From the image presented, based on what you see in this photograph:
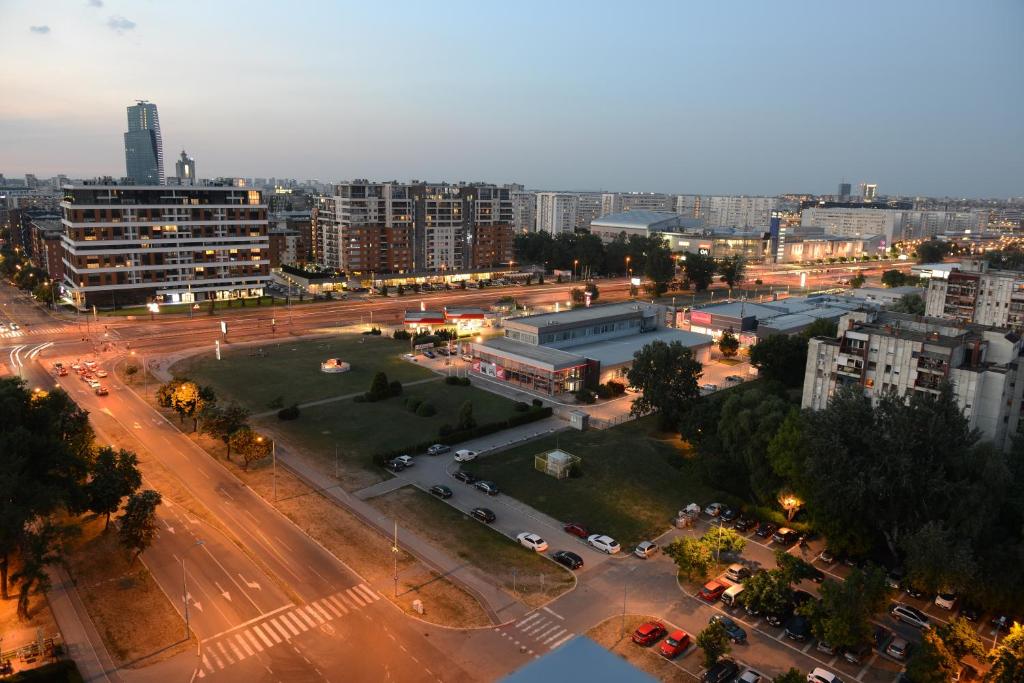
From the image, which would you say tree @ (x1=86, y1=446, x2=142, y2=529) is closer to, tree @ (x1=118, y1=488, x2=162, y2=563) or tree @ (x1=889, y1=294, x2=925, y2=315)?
tree @ (x1=118, y1=488, x2=162, y2=563)

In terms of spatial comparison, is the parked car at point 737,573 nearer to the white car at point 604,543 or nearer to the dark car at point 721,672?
the white car at point 604,543

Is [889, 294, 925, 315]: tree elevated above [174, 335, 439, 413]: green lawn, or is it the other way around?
[889, 294, 925, 315]: tree

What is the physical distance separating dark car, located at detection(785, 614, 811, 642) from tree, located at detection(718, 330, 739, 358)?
6384cm

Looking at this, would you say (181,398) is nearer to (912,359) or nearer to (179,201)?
(912,359)

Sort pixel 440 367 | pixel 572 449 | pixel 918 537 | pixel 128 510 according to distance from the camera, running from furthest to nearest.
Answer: pixel 440 367
pixel 572 449
pixel 128 510
pixel 918 537

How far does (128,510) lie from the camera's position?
40000 mm

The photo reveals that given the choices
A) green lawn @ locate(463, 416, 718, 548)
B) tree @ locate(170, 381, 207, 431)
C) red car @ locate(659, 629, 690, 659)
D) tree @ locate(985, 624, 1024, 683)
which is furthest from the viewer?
tree @ locate(170, 381, 207, 431)

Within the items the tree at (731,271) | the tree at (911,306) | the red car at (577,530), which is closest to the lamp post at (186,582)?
the red car at (577,530)

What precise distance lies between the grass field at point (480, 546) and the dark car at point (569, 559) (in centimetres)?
46

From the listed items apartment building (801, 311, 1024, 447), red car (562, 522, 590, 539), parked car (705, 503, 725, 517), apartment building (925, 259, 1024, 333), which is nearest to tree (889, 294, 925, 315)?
apartment building (925, 259, 1024, 333)

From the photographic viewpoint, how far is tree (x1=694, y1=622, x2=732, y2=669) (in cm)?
3200

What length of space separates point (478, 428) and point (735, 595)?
3132 centimetres

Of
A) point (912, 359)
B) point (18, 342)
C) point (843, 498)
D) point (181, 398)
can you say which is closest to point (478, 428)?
point (181, 398)

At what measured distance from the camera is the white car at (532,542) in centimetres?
4344
